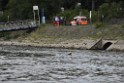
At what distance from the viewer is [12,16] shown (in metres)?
129

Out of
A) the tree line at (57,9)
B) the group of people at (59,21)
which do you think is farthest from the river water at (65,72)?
the tree line at (57,9)

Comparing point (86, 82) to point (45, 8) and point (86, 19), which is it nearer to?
point (86, 19)

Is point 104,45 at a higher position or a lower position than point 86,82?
lower

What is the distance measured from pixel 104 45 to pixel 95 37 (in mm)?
4681

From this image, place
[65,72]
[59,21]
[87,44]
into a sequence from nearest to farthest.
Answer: [65,72] → [87,44] → [59,21]

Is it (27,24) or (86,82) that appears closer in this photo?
(86,82)

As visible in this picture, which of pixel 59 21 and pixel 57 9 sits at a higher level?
pixel 59 21

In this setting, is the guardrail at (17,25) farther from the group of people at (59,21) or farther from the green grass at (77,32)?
the group of people at (59,21)

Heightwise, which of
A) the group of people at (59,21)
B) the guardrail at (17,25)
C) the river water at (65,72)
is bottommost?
the guardrail at (17,25)

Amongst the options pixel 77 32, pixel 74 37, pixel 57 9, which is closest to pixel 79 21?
pixel 77 32

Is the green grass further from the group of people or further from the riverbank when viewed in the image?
the group of people

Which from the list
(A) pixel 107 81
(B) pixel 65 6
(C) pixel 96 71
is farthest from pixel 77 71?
(B) pixel 65 6

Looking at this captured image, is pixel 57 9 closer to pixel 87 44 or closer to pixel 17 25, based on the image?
pixel 17 25

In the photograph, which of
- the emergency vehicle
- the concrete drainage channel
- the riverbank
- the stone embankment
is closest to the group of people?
the emergency vehicle
